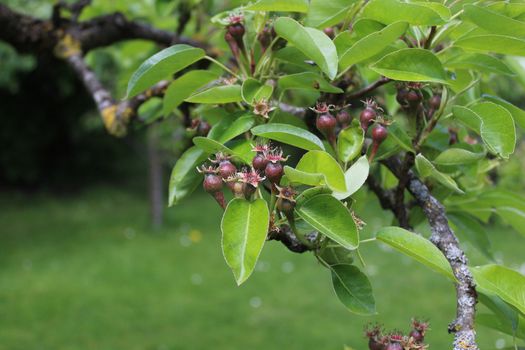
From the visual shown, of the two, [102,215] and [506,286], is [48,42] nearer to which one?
[506,286]

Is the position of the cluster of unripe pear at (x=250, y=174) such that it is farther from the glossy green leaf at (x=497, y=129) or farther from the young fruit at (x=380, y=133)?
the glossy green leaf at (x=497, y=129)

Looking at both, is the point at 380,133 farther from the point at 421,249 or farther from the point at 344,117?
the point at 421,249

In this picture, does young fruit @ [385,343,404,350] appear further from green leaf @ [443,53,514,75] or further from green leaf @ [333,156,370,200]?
green leaf @ [443,53,514,75]

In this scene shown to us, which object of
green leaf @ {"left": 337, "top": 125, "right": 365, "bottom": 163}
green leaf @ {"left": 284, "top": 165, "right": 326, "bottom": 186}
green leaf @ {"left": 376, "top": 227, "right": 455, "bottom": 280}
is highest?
green leaf @ {"left": 284, "top": 165, "right": 326, "bottom": 186}

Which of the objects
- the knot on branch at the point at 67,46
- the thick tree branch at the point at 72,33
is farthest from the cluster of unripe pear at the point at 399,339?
the knot on branch at the point at 67,46

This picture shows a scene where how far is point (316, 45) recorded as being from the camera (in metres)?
0.89

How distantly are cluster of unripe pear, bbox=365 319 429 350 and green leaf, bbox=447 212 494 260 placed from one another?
0.41 m

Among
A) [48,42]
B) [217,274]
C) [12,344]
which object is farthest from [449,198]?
[217,274]

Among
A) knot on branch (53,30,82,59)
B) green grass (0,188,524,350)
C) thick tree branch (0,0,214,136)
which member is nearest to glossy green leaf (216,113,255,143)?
thick tree branch (0,0,214,136)

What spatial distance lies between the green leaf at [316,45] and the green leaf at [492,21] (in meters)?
0.19

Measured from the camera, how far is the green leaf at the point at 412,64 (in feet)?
2.94

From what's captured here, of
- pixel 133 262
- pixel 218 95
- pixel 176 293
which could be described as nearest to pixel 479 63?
pixel 218 95

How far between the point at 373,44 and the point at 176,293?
5.57 m

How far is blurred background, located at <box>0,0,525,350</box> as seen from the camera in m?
5.02
